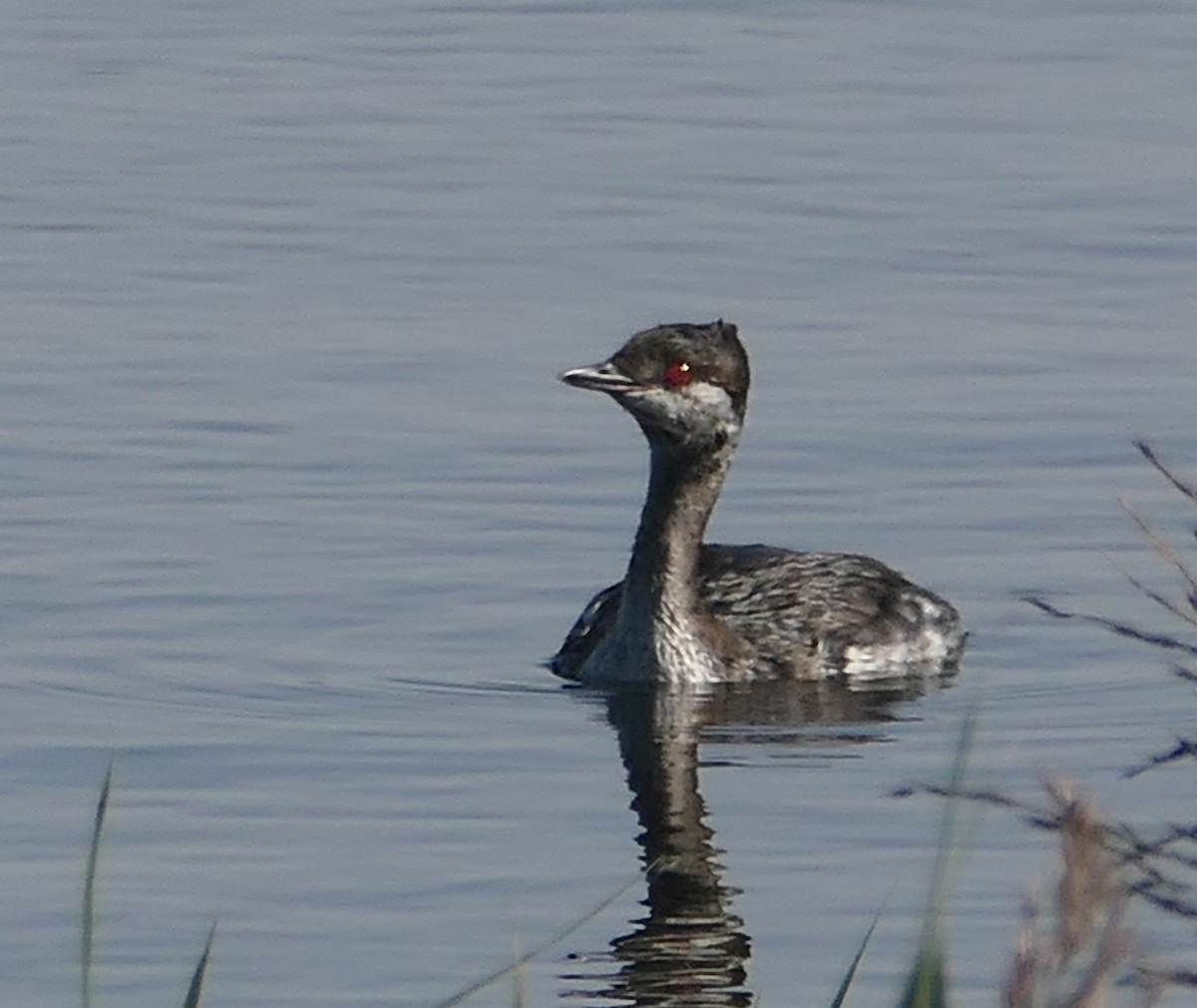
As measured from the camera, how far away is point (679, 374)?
13203 millimetres

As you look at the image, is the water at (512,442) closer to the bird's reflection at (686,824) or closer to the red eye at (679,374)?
the bird's reflection at (686,824)

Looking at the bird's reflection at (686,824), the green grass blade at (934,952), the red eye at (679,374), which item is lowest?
the bird's reflection at (686,824)

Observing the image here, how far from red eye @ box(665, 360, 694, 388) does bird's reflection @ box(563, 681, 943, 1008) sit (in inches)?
44.9

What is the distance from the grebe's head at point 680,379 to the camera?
13.1 metres

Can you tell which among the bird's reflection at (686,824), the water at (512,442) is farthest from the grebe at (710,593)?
the water at (512,442)

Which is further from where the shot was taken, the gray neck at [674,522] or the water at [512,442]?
the gray neck at [674,522]

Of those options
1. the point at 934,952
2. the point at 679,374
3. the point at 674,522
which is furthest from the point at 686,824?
the point at 934,952

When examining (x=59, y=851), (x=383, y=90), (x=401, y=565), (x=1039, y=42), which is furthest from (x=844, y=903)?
(x=1039, y=42)

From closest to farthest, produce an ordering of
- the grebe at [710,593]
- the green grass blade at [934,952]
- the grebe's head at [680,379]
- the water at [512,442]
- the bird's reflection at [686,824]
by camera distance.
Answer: the green grass blade at [934,952] < the bird's reflection at [686,824] < the water at [512,442] < the grebe's head at [680,379] < the grebe at [710,593]

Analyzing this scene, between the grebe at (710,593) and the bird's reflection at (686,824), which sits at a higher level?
the grebe at (710,593)

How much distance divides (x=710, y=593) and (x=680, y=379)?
1.26 meters

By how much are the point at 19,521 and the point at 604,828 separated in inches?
175

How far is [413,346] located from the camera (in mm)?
17156

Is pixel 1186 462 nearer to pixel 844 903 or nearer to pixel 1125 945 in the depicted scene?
pixel 844 903
